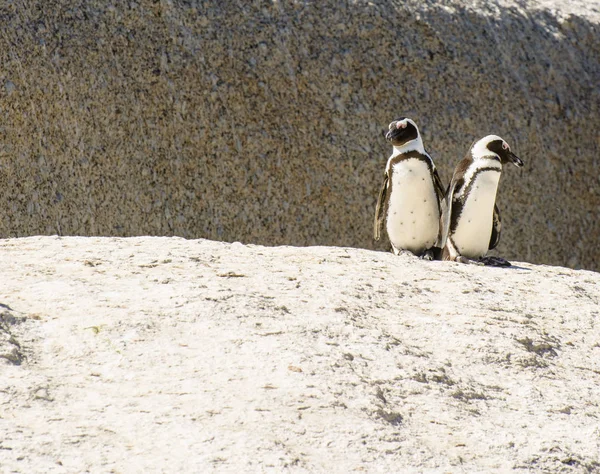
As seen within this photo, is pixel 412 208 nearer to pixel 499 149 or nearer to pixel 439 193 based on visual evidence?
pixel 439 193

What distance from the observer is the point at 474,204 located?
12.8 feet

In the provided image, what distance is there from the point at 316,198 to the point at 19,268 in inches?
91.9

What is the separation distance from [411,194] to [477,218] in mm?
281

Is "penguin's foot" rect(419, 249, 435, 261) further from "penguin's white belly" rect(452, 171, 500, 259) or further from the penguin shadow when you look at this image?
the penguin shadow


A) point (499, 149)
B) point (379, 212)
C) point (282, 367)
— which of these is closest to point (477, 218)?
point (499, 149)

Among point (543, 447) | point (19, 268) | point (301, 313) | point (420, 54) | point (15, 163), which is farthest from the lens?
point (420, 54)

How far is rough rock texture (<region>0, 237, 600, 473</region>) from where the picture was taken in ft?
6.50

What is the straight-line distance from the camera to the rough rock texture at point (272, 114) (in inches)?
181

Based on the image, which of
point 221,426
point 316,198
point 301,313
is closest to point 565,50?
point 316,198

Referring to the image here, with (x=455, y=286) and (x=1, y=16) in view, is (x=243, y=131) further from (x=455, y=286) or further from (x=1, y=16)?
(x=455, y=286)

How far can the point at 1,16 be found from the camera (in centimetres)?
461

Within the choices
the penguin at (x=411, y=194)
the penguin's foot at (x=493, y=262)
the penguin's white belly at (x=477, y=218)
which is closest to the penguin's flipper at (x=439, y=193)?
the penguin at (x=411, y=194)

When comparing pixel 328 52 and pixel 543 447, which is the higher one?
pixel 328 52

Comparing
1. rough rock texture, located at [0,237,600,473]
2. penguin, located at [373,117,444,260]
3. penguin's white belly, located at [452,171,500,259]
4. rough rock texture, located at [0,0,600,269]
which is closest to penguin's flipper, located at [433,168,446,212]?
penguin, located at [373,117,444,260]
